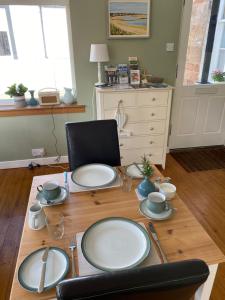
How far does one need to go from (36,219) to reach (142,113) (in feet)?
6.01

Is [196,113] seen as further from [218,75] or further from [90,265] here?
[90,265]

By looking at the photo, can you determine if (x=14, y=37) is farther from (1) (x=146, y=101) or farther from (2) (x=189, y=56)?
(2) (x=189, y=56)

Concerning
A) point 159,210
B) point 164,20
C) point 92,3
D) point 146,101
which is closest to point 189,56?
point 164,20

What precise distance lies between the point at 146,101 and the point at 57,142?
1268 mm

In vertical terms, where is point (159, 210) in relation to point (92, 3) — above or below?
below

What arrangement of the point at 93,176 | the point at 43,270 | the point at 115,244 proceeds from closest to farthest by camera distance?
the point at 43,270, the point at 115,244, the point at 93,176

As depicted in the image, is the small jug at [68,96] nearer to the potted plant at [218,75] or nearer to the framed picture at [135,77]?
the framed picture at [135,77]

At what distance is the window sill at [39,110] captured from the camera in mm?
2594

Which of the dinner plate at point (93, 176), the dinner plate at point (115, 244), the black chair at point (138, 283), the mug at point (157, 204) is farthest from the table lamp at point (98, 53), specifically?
the black chair at point (138, 283)

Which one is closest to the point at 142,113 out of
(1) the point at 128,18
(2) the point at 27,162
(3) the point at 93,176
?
(1) the point at 128,18

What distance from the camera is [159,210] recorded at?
102cm

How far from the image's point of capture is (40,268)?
0.79 m

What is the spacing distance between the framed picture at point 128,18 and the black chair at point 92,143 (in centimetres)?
148

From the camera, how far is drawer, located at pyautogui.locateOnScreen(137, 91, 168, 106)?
2.42 meters
